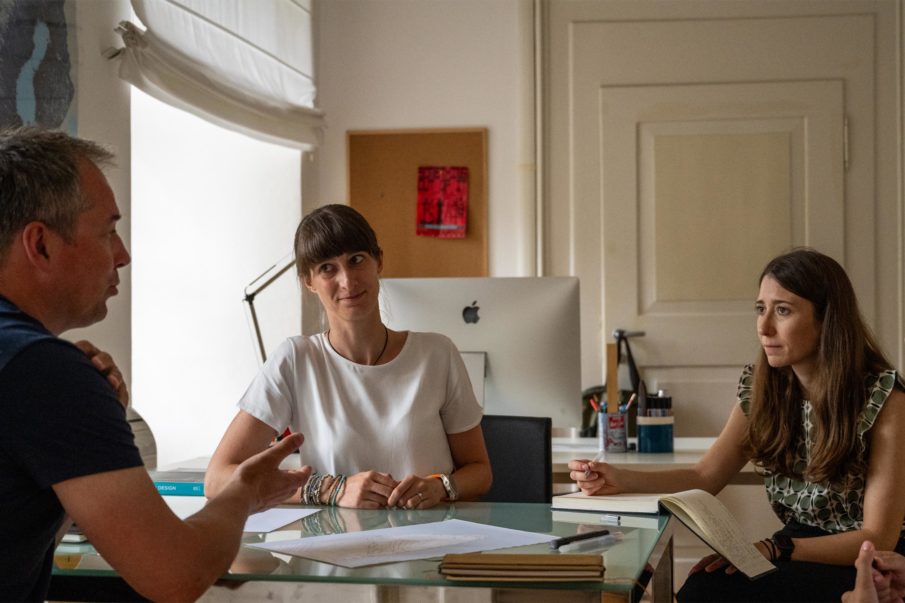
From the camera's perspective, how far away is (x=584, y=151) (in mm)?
4242

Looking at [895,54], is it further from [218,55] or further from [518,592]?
[518,592]

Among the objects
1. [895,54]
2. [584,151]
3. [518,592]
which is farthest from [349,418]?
[895,54]

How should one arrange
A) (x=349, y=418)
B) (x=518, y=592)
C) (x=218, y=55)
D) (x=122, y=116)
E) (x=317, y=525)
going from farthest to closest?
1. (x=218, y=55)
2. (x=122, y=116)
3. (x=349, y=418)
4. (x=317, y=525)
5. (x=518, y=592)

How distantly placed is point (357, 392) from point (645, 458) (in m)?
0.97

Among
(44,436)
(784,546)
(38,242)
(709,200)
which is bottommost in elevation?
(784,546)

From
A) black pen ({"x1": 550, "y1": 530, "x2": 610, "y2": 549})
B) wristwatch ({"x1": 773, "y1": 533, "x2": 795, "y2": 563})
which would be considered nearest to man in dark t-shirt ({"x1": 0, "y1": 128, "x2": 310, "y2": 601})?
black pen ({"x1": 550, "y1": 530, "x2": 610, "y2": 549})

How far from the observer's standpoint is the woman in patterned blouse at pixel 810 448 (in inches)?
74.2

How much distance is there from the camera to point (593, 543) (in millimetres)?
1438

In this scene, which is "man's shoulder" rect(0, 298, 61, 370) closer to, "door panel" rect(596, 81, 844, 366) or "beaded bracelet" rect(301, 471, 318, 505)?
"beaded bracelet" rect(301, 471, 318, 505)

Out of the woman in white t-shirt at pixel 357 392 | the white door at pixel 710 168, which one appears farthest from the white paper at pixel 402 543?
the white door at pixel 710 168

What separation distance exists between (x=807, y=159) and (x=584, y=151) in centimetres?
95

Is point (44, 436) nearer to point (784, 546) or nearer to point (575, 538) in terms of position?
point (575, 538)

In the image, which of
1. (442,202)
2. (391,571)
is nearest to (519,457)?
(391,571)

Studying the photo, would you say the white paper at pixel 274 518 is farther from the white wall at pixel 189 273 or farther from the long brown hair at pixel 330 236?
the white wall at pixel 189 273
